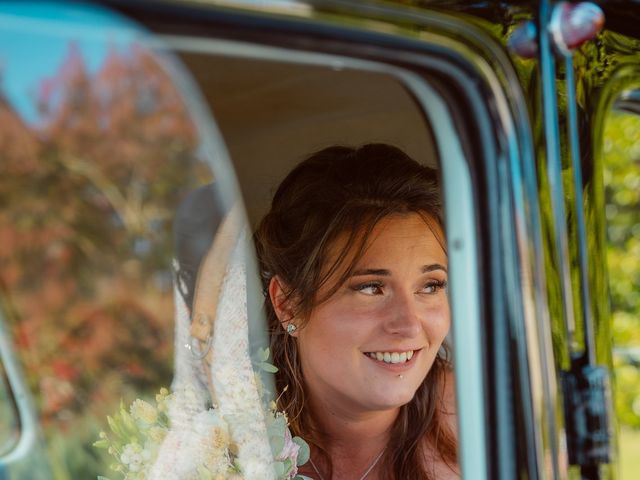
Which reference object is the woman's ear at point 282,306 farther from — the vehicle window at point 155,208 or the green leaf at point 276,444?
the green leaf at point 276,444

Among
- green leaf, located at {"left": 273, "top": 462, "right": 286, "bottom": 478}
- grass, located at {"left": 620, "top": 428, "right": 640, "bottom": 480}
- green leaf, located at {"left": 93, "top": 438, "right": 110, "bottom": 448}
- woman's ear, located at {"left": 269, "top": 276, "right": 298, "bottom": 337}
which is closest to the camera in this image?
green leaf, located at {"left": 93, "top": 438, "right": 110, "bottom": 448}

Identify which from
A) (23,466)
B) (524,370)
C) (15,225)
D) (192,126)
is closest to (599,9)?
(524,370)

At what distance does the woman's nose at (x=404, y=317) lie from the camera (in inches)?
89.1

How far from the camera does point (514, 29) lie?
135 centimetres

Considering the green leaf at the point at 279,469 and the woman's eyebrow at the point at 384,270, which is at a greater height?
the woman's eyebrow at the point at 384,270

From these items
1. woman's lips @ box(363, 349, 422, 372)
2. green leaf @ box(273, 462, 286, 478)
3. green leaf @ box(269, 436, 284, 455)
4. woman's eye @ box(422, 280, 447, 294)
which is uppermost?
woman's eye @ box(422, 280, 447, 294)

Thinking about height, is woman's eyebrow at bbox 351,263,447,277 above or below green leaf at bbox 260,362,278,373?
above

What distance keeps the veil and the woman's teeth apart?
0.91 feet

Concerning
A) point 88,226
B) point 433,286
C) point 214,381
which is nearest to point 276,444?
point 214,381

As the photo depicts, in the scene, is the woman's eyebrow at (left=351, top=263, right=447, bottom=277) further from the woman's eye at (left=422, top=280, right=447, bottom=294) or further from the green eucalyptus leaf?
the green eucalyptus leaf

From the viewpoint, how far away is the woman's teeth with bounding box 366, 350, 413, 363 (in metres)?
2.24

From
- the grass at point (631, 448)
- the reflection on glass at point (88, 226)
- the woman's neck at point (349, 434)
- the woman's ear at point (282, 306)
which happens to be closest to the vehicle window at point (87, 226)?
the reflection on glass at point (88, 226)

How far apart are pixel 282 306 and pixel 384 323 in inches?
11.6

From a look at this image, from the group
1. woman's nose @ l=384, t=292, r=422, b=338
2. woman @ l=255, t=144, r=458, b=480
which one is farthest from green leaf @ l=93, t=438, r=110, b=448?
woman's nose @ l=384, t=292, r=422, b=338
